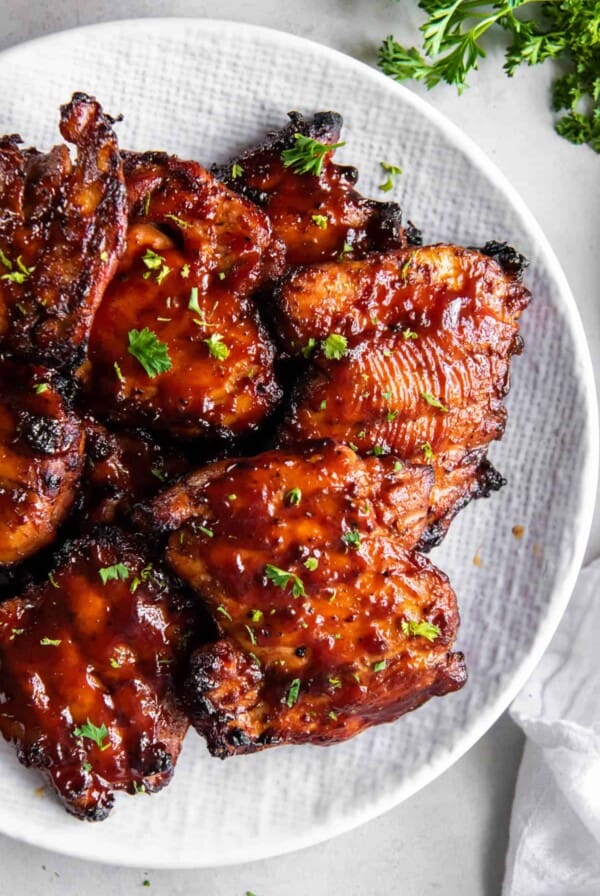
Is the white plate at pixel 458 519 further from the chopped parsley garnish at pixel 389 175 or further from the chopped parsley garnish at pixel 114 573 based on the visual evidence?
the chopped parsley garnish at pixel 114 573

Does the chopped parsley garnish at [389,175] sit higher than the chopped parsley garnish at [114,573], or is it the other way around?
the chopped parsley garnish at [389,175]

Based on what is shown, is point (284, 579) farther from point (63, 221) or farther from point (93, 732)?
point (63, 221)

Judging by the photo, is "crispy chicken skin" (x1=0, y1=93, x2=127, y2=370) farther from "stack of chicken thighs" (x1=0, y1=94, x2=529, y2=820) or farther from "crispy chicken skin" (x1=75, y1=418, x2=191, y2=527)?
"crispy chicken skin" (x1=75, y1=418, x2=191, y2=527)

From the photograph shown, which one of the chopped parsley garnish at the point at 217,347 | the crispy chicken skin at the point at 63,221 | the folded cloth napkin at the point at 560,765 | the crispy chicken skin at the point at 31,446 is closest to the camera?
the crispy chicken skin at the point at 63,221

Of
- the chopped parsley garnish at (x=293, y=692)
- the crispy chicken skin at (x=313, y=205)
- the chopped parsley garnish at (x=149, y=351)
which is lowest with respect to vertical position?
the chopped parsley garnish at (x=293, y=692)

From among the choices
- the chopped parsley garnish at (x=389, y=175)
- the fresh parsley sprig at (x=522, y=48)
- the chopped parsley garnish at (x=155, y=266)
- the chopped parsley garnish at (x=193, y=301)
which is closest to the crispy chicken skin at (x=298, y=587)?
the chopped parsley garnish at (x=193, y=301)

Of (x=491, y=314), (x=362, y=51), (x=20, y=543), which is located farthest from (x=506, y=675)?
(x=362, y=51)

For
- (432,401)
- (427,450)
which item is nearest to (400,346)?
(432,401)
